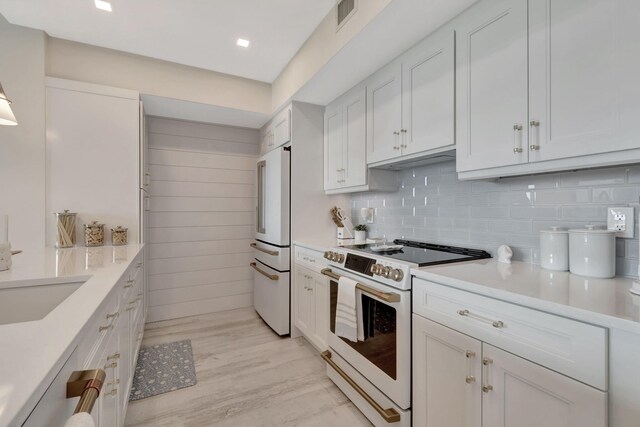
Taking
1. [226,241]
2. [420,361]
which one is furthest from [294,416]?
[226,241]

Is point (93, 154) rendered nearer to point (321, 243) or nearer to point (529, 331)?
point (321, 243)

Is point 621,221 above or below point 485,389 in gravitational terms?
above

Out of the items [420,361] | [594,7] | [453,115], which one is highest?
[594,7]

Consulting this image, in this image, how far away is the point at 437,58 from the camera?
1.76m

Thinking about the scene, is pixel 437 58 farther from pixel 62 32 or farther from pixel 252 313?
pixel 252 313

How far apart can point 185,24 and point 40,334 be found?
7.80 ft

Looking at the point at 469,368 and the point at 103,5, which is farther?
the point at 103,5

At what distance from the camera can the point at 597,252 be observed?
1262mm

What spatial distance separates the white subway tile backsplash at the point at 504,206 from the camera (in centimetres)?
134

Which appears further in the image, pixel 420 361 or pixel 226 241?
pixel 226 241

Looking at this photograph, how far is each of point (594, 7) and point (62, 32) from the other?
→ 345 centimetres

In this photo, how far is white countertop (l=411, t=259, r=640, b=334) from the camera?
88 centimetres

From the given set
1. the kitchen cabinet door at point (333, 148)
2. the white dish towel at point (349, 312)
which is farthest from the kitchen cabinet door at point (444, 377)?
the kitchen cabinet door at point (333, 148)

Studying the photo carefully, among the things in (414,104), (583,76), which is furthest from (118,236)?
(583,76)
